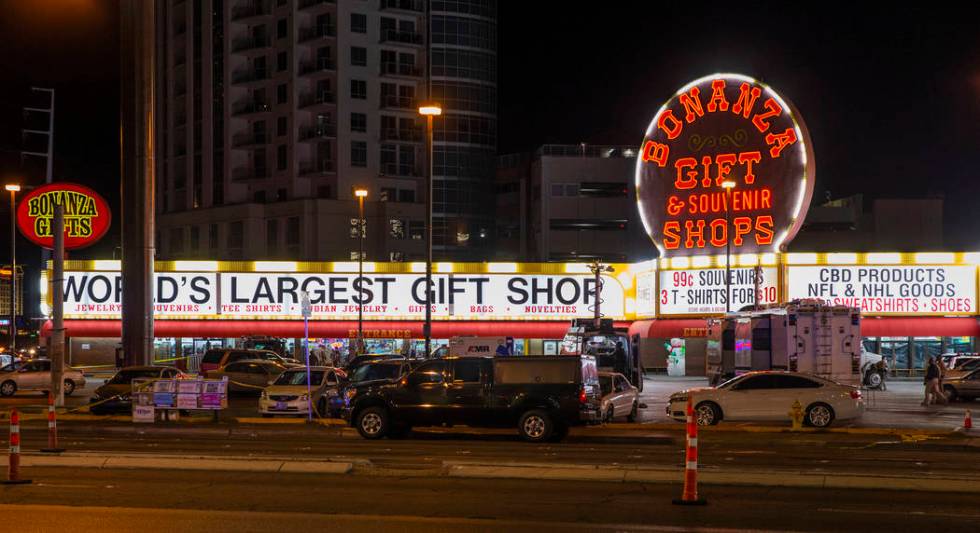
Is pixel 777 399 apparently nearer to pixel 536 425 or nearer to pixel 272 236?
pixel 536 425

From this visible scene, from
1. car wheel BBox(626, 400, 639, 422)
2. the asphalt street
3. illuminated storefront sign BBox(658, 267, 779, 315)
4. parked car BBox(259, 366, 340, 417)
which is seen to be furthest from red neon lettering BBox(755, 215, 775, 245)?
the asphalt street

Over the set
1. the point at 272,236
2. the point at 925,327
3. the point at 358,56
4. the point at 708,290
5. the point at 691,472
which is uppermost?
the point at 358,56

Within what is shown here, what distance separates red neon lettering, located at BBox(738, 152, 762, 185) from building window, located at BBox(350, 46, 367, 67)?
2003 inches

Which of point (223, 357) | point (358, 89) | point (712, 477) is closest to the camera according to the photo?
point (712, 477)

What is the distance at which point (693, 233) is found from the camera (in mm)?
56000

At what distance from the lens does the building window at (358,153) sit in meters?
98.9

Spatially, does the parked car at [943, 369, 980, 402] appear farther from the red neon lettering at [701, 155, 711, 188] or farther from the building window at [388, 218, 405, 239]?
the building window at [388, 218, 405, 239]

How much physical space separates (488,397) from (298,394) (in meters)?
8.64

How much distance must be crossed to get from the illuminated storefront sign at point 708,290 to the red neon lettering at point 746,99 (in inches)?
302

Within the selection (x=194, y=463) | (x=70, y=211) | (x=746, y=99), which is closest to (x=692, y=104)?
(x=746, y=99)

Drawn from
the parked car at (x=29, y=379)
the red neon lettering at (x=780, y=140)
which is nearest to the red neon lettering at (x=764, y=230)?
the red neon lettering at (x=780, y=140)

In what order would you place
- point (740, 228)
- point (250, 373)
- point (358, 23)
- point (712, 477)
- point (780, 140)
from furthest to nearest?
point (358, 23) < point (740, 228) < point (780, 140) < point (250, 373) < point (712, 477)

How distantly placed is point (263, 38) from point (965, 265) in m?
67.7

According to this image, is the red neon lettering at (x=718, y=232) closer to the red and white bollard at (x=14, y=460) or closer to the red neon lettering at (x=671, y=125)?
the red neon lettering at (x=671, y=125)
